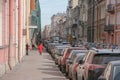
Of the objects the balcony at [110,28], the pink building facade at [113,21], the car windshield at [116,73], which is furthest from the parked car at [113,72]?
the balcony at [110,28]

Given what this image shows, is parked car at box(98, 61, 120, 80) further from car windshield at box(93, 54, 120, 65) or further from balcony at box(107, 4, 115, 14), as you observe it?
balcony at box(107, 4, 115, 14)

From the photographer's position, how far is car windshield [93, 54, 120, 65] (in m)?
15.0

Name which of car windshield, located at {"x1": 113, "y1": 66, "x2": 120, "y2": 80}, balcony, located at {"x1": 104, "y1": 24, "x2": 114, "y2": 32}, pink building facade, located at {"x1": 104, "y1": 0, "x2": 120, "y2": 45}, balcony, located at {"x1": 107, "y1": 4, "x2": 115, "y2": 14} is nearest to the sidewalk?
car windshield, located at {"x1": 113, "y1": 66, "x2": 120, "y2": 80}

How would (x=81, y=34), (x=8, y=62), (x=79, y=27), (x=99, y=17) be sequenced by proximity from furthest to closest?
(x=79, y=27)
(x=81, y=34)
(x=99, y=17)
(x=8, y=62)

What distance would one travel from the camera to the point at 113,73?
1098 cm

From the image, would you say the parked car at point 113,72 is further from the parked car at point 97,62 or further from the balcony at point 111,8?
the balcony at point 111,8

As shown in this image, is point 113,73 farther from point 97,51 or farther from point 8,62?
point 8,62

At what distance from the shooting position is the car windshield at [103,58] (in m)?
15.0

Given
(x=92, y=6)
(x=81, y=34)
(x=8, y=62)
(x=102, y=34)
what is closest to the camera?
(x=8, y=62)

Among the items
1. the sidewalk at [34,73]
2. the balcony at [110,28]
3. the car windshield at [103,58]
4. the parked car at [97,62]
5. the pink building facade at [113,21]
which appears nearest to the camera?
the parked car at [97,62]

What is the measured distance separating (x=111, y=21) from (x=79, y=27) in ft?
173

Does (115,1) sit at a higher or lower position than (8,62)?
higher

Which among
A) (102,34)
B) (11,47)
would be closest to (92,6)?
(102,34)

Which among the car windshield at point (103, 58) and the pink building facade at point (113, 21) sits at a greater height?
the pink building facade at point (113, 21)
